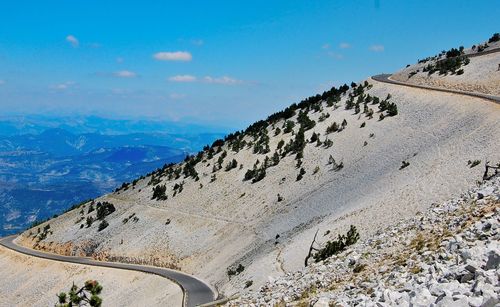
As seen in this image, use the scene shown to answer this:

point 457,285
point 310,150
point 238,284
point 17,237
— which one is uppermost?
point 457,285

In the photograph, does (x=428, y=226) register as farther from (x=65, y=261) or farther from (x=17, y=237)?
(x=17, y=237)

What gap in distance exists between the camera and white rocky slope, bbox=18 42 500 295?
116 ft

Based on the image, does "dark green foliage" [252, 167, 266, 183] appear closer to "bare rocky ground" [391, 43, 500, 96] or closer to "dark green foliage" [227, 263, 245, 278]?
"dark green foliage" [227, 263, 245, 278]

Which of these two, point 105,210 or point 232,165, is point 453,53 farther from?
point 105,210

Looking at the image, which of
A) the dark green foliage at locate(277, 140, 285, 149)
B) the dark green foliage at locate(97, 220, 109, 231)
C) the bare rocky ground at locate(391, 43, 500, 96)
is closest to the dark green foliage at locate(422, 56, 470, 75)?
the bare rocky ground at locate(391, 43, 500, 96)

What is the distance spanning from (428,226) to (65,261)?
170 feet

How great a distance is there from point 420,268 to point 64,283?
49.1 meters

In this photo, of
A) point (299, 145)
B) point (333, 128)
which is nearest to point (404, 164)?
point (299, 145)

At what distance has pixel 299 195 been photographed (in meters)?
51.9

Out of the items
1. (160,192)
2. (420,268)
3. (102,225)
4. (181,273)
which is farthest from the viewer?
(160,192)

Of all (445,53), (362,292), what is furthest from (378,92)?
(362,292)

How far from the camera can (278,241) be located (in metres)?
42.0

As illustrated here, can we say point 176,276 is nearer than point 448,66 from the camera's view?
Yes

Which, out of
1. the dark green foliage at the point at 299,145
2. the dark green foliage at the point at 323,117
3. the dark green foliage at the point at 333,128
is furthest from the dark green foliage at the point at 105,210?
the dark green foliage at the point at 333,128
